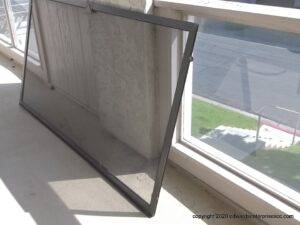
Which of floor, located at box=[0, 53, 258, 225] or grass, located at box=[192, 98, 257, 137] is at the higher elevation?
grass, located at box=[192, 98, 257, 137]

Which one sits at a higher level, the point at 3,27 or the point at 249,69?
the point at 249,69

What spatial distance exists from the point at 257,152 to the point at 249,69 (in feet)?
1.47

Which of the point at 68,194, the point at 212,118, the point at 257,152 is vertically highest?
the point at 212,118

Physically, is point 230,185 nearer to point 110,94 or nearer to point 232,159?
point 232,159

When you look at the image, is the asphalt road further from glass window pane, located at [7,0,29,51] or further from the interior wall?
glass window pane, located at [7,0,29,51]

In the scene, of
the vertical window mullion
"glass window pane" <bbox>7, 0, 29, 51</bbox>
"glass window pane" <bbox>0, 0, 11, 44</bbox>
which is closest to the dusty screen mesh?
"glass window pane" <bbox>7, 0, 29, 51</bbox>

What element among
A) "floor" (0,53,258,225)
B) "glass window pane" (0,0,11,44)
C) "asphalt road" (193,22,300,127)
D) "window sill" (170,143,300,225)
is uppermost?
"asphalt road" (193,22,300,127)

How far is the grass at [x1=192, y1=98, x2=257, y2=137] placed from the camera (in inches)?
75.0

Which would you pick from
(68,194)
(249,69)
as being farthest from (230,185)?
(68,194)

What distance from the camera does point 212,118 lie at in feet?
6.71

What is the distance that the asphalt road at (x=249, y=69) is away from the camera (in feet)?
5.28

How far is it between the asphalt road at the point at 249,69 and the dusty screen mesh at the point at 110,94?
0.65 ft

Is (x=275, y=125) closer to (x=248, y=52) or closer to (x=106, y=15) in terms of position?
(x=248, y=52)

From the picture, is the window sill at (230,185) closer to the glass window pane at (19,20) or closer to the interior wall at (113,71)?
the interior wall at (113,71)
